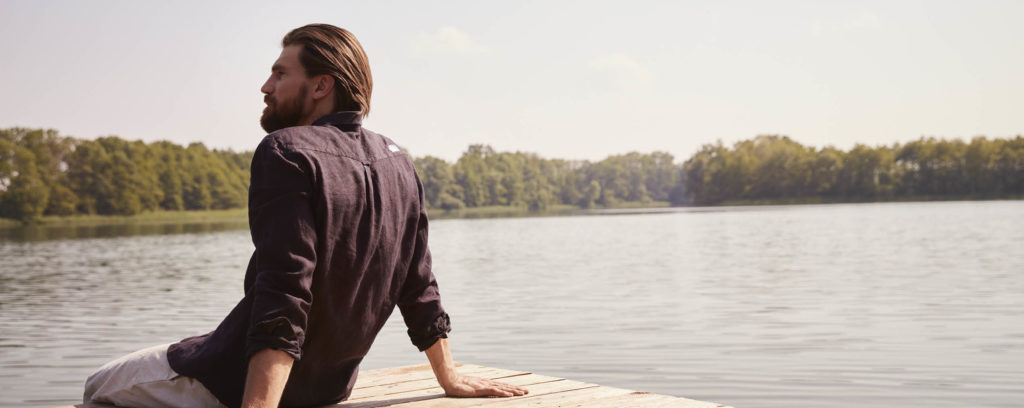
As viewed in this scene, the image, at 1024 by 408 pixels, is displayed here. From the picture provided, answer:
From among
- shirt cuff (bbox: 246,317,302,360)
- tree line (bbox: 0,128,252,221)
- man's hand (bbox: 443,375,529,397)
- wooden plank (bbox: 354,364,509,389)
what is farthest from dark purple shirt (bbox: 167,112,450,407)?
tree line (bbox: 0,128,252,221)

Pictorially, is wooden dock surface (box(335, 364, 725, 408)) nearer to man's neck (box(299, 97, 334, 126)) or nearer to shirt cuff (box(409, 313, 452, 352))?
shirt cuff (box(409, 313, 452, 352))

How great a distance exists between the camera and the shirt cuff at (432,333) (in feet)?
9.89

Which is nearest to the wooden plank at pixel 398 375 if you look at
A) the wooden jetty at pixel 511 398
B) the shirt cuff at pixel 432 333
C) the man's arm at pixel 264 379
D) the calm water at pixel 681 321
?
the wooden jetty at pixel 511 398

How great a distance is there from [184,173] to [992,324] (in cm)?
11850

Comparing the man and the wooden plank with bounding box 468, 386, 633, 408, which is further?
the wooden plank with bounding box 468, 386, 633, 408

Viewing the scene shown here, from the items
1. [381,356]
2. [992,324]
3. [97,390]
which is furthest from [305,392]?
[992,324]

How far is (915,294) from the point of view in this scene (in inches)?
578

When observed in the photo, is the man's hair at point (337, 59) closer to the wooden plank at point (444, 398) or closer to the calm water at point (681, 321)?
the wooden plank at point (444, 398)

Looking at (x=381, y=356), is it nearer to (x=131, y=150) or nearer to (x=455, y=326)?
(x=455, y=326)

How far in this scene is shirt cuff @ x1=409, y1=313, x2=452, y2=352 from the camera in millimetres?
3014

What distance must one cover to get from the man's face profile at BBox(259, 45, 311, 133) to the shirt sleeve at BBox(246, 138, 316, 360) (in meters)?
0.32

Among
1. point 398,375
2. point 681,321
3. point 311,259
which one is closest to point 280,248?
point 311,259

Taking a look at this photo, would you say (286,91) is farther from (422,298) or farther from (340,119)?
(422,298)

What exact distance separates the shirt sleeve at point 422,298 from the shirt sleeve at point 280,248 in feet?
1.95
